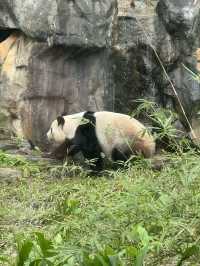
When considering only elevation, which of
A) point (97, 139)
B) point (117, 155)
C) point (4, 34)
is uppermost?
point (4, 34)

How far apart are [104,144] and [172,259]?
4.81 metres

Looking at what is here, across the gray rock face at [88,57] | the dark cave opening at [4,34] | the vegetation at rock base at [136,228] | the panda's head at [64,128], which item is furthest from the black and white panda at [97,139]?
the vegetation at rock base at [136,228]

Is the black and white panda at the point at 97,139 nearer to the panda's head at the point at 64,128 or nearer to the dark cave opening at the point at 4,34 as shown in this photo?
the panda's head at the point at 64,128

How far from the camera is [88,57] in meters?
9.16

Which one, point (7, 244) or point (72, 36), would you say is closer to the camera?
point (7, 244)

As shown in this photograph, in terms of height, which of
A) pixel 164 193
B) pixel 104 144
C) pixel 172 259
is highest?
pixel 164 193

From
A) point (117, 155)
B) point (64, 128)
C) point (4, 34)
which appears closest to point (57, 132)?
point (64, 128)

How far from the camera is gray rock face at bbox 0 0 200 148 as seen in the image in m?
8.84

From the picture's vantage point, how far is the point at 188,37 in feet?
30.9

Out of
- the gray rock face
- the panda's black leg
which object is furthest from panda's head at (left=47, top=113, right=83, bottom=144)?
the gray rock face

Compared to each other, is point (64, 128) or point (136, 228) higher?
point (136, 228)

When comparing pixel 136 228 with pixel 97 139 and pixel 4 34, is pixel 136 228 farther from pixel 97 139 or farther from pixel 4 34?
pixel 4 34

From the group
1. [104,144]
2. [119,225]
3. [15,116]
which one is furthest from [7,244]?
[15,116]

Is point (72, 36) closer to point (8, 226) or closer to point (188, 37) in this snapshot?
point (188, 37)
